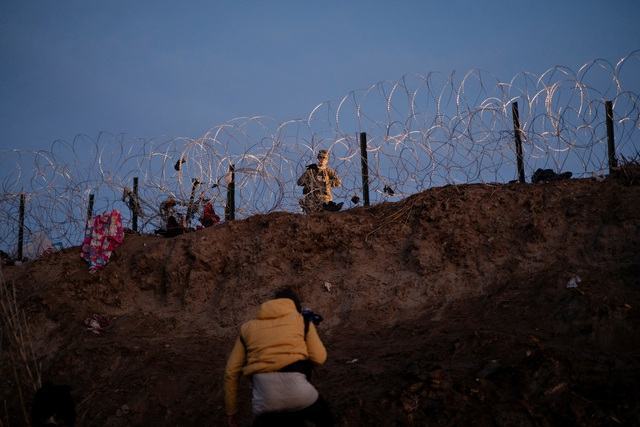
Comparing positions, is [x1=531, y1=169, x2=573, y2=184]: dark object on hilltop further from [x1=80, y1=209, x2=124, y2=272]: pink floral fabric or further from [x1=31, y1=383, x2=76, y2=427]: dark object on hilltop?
[x1=31, y1=383, x2=76, y2=427]: dark object on hilltop

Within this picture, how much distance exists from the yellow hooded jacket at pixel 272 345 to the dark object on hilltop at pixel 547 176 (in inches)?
231

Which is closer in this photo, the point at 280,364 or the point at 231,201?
the point at 280,364

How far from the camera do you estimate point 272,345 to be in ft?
14.3

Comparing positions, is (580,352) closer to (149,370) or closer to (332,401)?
(332,401)

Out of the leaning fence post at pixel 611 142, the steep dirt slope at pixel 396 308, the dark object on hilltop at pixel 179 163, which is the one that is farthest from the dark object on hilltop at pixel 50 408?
the leaning fence post at pixel 611 142

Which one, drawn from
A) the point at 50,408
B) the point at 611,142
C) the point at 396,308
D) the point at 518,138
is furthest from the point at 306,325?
the point at 611,142

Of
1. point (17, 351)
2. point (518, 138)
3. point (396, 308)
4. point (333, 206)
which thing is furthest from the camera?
point (333, 206)

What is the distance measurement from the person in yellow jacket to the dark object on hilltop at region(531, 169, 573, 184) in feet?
19.3

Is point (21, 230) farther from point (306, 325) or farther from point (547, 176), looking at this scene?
point (547, 176)

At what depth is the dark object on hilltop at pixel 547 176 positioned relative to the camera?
905cm

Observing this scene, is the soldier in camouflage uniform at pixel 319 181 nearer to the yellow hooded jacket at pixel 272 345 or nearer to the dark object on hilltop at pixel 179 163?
the dark object on hilltop at pixel 179 163

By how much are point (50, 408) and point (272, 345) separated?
2.06 metres

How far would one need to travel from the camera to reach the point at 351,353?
23.4 ft

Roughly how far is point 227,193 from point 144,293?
2.21 m
